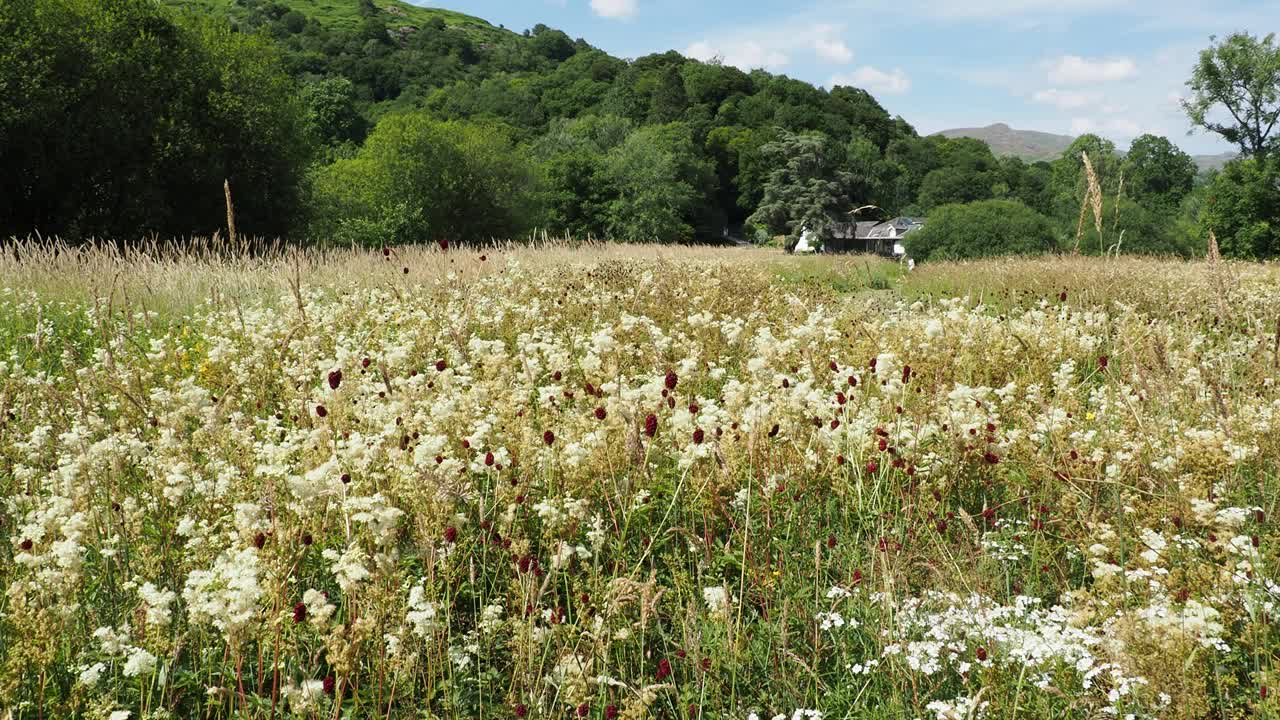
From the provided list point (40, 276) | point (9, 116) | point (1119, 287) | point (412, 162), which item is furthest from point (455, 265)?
point (412, 162)

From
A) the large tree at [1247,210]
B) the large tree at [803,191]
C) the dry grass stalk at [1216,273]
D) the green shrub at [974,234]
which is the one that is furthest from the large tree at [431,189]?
the large tree at [803,191]

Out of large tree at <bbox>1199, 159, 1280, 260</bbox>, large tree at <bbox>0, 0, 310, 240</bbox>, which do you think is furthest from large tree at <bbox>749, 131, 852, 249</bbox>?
large tree at <bbox>0, 0, 310, 240</bbox>

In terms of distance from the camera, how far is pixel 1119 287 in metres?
13.5

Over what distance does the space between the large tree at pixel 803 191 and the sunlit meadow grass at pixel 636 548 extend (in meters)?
85.7

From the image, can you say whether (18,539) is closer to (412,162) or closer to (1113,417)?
(1113,417)

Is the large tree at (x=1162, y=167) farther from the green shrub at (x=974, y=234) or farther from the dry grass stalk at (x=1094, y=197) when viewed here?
the dry grass stalk at (x=1094, y=197)

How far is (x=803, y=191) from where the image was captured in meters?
89.2

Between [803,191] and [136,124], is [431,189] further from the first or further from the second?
[803,191]

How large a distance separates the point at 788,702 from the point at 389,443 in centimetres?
177

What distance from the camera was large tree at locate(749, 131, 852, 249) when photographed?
88.2 m

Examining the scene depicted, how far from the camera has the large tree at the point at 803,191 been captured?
88188 mm

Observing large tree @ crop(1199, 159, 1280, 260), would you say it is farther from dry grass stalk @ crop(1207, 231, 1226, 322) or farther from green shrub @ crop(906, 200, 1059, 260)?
dry grass stalk @ crop(1207, 231, 1226, 322)

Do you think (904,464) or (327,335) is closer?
(904,464)

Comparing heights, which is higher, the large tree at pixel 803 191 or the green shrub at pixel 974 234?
the large tree at pixel 803 191
